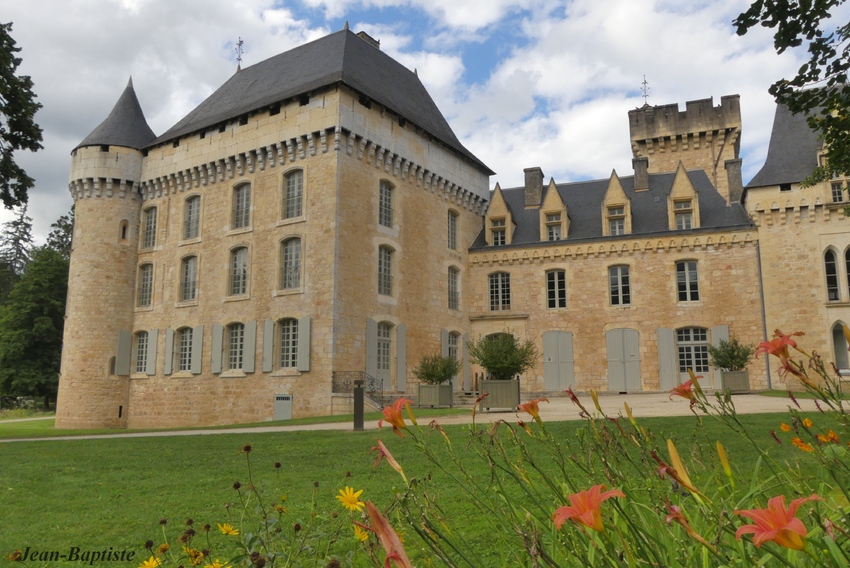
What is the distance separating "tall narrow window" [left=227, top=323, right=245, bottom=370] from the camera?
2264cm

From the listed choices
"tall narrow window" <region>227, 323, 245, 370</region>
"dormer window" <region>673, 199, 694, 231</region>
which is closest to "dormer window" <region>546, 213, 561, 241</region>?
"dormer window" <region>673, 199, 694, 231</region>

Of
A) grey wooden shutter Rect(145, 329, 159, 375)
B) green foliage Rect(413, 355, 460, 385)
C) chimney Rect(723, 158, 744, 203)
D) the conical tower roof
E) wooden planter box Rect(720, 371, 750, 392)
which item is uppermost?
the conical tower roof

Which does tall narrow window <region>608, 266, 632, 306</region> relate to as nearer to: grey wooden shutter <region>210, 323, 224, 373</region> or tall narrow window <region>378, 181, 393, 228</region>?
tall narrow window <region>378, 181, 393, 228</region>

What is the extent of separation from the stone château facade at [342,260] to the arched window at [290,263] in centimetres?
7

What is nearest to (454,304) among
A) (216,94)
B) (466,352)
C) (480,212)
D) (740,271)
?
(466,352)

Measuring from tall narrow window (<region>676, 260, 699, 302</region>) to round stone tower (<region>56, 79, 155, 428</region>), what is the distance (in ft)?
66.8

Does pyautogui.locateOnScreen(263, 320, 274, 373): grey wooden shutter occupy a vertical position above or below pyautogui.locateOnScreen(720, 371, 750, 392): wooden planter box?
above

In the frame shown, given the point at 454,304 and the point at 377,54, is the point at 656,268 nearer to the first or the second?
the point at 454,304

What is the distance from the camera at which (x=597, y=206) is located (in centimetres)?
2775

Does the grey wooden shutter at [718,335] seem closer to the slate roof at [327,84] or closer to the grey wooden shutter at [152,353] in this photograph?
the slate roof at [327,84]

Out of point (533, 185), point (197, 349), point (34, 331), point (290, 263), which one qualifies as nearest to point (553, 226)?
point (533, 185)

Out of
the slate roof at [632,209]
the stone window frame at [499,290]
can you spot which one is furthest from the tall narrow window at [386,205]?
the stone window frame at [499,290]

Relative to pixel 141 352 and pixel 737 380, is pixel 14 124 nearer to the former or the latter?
pixel 141 352

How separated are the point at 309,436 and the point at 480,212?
18203 mm
